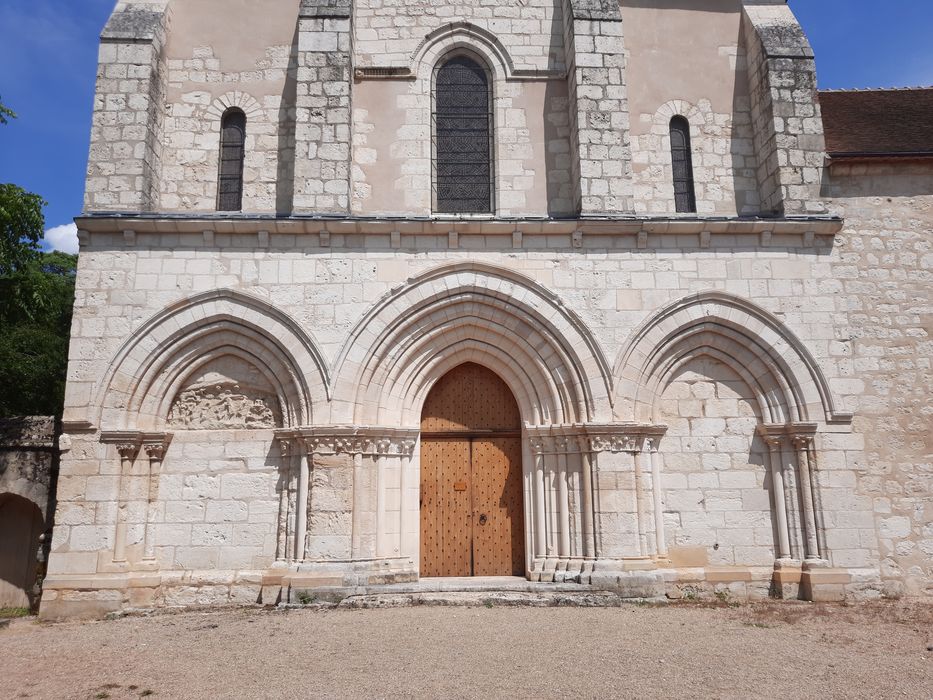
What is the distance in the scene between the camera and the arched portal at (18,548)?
9508mm

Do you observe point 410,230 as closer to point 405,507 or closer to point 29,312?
point 405,507

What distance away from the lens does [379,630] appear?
6.61 meters

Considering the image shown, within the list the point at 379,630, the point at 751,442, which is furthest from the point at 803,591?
the point at 379,630

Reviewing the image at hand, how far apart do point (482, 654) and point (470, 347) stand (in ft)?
13.9

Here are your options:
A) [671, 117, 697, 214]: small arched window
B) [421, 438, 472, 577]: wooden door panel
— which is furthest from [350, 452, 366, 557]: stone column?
[671, 117, 697, 214]: small arched window

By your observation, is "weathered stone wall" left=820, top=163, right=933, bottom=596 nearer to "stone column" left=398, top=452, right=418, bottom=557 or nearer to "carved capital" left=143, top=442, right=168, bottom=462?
"stone column" left=398, top=452, right=418, bottom=557

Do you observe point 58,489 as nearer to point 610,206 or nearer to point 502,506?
point 502,506

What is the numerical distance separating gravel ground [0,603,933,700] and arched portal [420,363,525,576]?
1435mm

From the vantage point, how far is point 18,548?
9.59m

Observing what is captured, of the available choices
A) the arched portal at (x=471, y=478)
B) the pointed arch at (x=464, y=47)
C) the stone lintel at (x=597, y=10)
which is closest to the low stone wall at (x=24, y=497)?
the arched portal at (x=471, y=478)

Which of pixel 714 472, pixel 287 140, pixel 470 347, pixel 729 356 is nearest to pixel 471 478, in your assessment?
pixel 470 347

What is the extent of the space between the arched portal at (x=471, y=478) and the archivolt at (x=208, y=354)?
5.64 ft

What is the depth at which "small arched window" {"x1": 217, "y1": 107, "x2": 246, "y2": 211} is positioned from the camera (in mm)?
9578

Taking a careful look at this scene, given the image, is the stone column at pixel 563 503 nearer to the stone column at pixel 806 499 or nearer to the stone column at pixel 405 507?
the stone column at pixel 405 507
